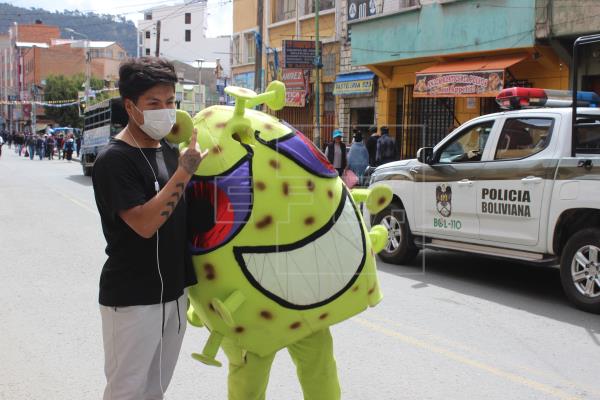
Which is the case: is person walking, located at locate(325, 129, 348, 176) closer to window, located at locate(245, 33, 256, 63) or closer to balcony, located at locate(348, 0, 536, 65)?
balcony, located at locate(348, 0, 536, 65)

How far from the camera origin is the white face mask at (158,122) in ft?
8.27

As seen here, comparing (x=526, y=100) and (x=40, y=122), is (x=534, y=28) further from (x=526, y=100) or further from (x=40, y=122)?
(x=40, y=122)

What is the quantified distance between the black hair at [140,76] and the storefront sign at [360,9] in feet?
63.3

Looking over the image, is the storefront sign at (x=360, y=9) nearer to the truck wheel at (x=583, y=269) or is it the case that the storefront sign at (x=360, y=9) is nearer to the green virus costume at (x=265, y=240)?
the truck wheel at (x=583, y=269)

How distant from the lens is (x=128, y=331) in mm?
2543

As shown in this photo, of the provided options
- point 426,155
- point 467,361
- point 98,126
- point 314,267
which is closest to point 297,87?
point 98,126

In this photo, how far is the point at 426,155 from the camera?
8.00 metres

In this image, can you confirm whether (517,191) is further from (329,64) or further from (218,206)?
(329,64)

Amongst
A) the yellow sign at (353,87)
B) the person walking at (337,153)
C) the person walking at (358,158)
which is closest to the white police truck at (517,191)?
the person walking at (358,158)

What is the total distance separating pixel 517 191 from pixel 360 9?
15.9 m

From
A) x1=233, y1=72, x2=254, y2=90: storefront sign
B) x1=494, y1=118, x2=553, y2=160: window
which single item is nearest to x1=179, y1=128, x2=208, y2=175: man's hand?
x1=494, y1=118, x2=553, y2=160: window

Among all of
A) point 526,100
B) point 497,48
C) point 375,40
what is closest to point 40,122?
point 375,40

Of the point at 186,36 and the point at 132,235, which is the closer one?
the point at 132,235

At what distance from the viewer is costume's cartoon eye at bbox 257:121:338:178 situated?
280cm
